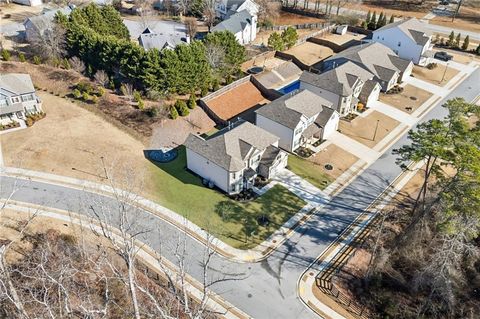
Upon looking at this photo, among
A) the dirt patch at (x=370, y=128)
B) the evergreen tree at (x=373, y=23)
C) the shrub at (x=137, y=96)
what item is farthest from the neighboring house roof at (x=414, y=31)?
the shrub at (x=137, y=96)

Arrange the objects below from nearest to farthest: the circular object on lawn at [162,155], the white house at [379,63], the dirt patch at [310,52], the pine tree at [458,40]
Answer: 1. the circular object on lawn at [162,155]
2. the white house at [379,63]
3. the dirt patch at [310,52]
4. the pine tree at [458,40]

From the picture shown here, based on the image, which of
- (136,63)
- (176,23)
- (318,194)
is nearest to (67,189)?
(136,63)

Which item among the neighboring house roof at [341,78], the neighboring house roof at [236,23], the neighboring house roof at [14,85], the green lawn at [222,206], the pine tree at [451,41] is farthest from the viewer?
the pine tree at [451,41]

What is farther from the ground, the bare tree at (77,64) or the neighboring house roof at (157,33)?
the neighboring house roof at (157,33)

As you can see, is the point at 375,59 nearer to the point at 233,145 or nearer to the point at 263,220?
the point at 233,145

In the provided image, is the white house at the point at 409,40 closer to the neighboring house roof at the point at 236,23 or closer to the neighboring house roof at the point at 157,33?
the neighboring house roof at the point at 236,23
